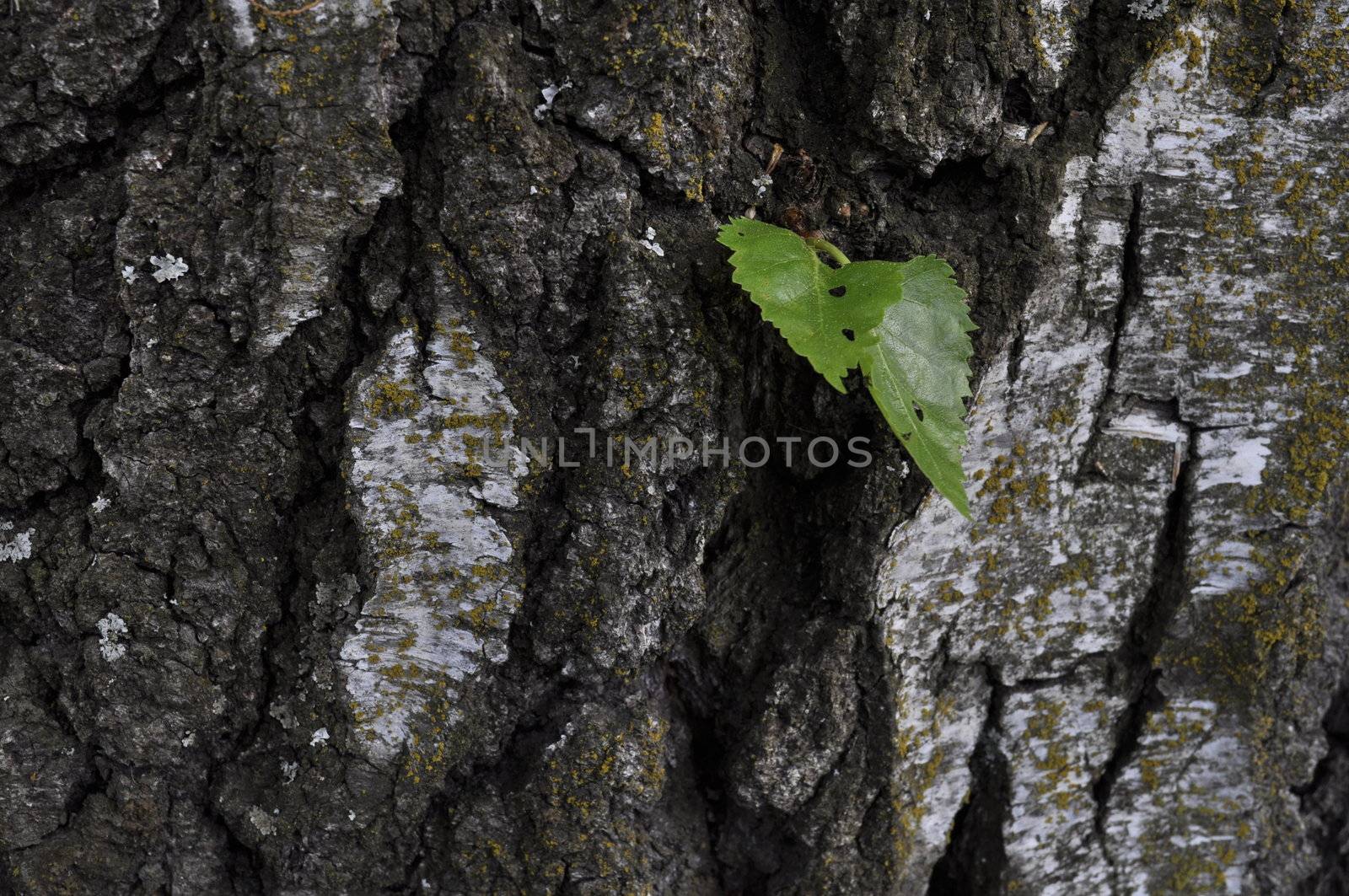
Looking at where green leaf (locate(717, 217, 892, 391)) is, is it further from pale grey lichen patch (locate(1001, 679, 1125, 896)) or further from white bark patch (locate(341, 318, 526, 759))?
pale grey lichen patch (locate(1001, 679, 1125, 896))

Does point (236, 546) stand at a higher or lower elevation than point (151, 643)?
higher

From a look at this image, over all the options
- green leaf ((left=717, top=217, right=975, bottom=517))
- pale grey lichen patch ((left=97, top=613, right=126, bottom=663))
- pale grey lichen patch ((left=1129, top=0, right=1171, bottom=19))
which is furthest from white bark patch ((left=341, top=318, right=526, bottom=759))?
pale grey lichen patch ((left=1129, top=0, right=1171, bottom=19))

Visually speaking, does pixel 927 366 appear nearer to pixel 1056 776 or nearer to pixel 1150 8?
pixel 1150 8

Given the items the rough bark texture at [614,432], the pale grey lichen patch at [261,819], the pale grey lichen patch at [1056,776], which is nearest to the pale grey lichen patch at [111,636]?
the rough bark texture at [614,432]

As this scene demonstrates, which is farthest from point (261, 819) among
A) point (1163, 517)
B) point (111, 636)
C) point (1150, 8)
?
point (1150, 8)

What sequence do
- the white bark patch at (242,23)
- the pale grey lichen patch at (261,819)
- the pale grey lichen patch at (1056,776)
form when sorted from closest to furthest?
the white bark patch at (242,23) < the pale grey lichen patch at (261,819) < the pale grey lichen patch at (1056,776)

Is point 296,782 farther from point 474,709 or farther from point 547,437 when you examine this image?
point 547,437

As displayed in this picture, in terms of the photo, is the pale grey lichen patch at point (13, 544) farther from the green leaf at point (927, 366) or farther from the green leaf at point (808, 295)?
the green leaf at point (927, 366)

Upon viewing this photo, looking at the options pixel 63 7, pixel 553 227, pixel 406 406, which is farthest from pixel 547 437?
pixel 63 7
